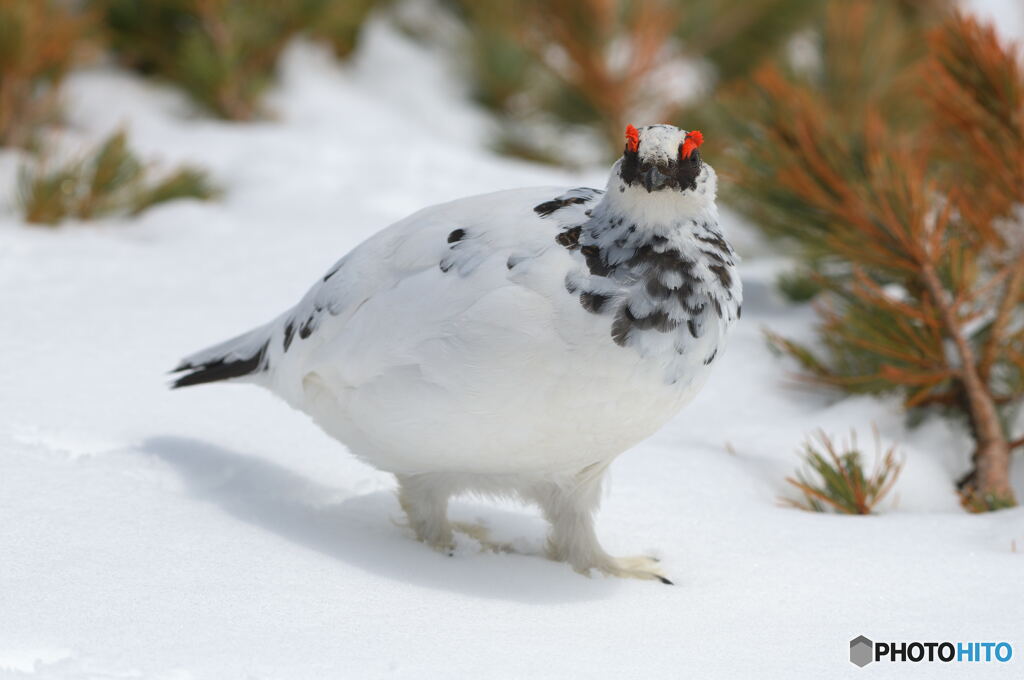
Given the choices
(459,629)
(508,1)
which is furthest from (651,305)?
(508,1)

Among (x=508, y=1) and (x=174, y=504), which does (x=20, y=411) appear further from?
(x=508, y=1)

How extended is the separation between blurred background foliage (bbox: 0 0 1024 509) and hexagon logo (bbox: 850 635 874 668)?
919 millimetres

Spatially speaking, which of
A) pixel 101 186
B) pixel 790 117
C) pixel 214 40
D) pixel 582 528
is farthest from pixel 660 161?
pixel 214 40

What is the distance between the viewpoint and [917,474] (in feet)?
9.45

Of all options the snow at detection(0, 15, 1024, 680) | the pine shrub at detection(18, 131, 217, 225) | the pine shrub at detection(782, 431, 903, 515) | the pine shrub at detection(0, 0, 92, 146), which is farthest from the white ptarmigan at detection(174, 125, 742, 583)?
the pine shrub at detection(0, 0, 92, 146)

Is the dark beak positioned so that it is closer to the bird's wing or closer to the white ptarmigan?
the white ptarmigan

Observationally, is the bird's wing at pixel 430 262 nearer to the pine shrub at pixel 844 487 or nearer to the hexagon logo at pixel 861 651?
the hexagon logo at pixel 861 651

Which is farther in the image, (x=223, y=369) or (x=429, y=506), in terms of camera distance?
(x=223, y=369)

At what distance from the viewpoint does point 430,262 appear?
6.76ft

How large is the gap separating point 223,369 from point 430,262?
67cm

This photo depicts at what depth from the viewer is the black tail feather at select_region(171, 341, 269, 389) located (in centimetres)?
242

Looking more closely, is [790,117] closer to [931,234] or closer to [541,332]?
[931,234]

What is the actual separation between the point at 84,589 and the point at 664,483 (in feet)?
4.34

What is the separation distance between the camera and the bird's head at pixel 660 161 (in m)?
1.85
